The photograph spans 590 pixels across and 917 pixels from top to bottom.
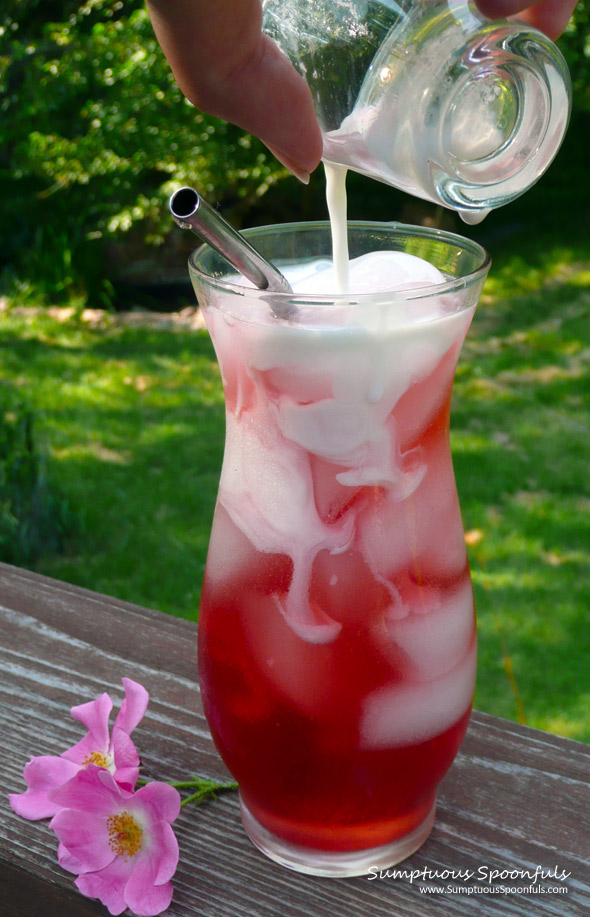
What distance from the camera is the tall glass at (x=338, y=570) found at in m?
0.76

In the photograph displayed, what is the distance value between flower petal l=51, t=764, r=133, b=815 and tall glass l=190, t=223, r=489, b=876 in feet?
0.31

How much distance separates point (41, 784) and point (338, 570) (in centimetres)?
33

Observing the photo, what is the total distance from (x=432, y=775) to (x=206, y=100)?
541 mm

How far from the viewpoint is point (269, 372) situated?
30.5 inches

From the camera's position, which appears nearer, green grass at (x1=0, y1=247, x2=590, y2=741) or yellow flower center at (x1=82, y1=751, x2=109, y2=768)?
yellow flower center at (x1=82, y1=751, x2=109, y2=768)

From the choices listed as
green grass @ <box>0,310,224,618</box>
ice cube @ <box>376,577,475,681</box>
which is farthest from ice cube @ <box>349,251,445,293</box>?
green grass @ <box>0,310,224,618</box>

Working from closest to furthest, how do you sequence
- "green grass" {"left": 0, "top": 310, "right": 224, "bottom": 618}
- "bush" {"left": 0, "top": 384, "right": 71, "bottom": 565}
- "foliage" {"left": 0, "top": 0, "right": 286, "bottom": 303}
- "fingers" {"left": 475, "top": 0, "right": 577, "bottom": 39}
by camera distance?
"fingers" {"left": 475, "top": 0, "right": 577, "bottom": 39} < "bush" {"left": 0, "top": 384, "right": 71, "bottom": 565} < "green grass" {"left": 0, "top": 310, "right": 224, "bottom": 618} < "foliage" {"left": 0, "top": 0, "right": 286, "bottom": 303}

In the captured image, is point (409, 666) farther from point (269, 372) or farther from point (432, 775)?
point (269, 372)

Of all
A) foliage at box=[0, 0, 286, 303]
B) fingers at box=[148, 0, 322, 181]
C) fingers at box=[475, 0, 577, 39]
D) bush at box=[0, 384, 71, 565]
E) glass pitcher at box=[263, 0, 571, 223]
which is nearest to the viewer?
fingers at box=[148, 0, 322, 181]

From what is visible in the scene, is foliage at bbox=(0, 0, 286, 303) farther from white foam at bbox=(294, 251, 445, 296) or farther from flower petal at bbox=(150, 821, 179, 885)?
flower petal at bbox=(150, 821, 179, 885)

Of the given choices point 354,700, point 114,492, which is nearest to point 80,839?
point 354,700

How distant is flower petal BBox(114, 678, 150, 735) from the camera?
90 cm

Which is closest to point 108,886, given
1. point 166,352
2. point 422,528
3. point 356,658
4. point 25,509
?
point 356,658

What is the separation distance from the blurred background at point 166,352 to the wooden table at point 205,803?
1206 millimetres
